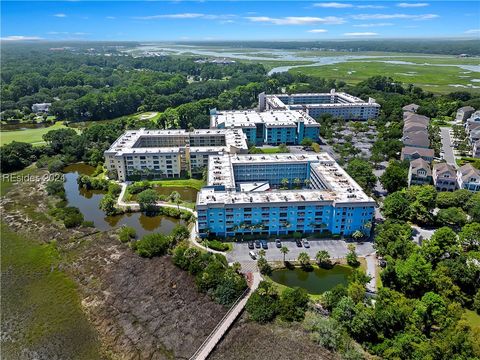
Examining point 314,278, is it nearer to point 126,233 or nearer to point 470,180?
point 126,233

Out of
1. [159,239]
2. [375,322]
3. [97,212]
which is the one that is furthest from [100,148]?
[375,322]

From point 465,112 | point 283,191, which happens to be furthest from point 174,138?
point 465,112

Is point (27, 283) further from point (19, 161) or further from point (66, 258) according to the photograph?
point (19, 161)

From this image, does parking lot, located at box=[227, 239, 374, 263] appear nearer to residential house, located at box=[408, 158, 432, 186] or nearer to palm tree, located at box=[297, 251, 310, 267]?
palm tree, located at box=[297, 251, 310, 267]

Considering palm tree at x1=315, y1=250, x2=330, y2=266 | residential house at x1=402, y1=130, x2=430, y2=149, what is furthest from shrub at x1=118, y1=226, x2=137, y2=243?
residential house at x1=402, y1=130, x2=430, y2=149

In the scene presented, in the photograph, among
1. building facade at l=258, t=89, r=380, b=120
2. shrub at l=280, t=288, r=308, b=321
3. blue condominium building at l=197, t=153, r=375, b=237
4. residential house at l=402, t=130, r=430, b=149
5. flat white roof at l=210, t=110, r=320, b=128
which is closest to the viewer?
shrub at l=280, t=288, r=308, b=321

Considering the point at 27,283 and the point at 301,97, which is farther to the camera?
the point at 301,97

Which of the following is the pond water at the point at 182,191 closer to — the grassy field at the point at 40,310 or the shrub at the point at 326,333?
the grassy field at the point at 40,310
